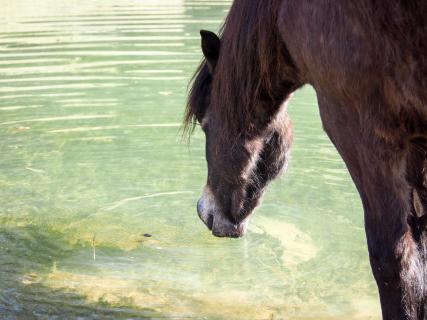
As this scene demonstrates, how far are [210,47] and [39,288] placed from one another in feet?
5.03


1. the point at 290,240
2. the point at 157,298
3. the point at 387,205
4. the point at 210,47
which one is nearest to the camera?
the point at 387,205

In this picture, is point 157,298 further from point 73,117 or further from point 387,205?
point 73,117

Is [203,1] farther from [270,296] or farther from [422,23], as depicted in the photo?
[422,23]

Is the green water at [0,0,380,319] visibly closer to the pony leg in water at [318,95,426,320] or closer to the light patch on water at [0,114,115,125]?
the light patch on water at [0,114,115,125]

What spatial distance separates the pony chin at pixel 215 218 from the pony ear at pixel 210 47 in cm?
75

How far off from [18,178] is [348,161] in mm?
3414

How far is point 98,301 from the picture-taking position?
3.75 meters

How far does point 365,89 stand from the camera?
227 centimetres

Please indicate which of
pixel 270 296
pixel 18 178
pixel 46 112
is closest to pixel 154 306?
pixel 270 296

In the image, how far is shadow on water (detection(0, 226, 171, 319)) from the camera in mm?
3613

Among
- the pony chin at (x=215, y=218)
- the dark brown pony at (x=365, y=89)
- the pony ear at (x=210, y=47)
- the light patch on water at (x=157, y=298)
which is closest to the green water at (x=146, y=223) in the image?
the light patch on water at (x=157, y=298)

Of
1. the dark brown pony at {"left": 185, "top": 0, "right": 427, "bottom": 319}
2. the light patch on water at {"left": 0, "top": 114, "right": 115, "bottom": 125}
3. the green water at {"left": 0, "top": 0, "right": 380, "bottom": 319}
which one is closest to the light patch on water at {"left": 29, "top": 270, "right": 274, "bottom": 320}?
the green water at {"left": 0, "top": 0, "right": 380, "bottom": 319}

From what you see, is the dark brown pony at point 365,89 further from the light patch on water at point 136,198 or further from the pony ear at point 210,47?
the light patch on water at point 136,198

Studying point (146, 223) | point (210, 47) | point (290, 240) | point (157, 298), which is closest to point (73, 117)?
point (146, 223)
